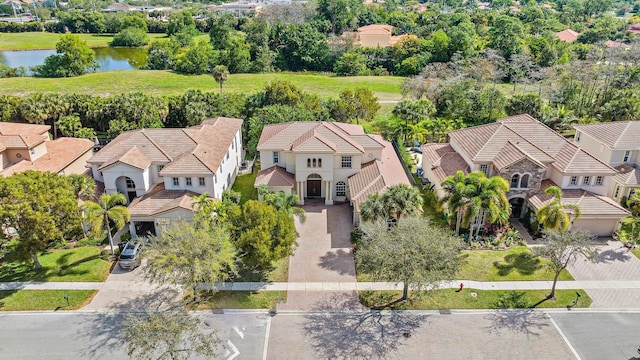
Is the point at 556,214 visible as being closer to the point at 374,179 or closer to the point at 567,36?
the point at 374,179

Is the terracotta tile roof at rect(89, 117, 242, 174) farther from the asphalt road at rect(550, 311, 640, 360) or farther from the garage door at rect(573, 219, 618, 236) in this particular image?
the garage door at rect(573, 219, 618, 236)

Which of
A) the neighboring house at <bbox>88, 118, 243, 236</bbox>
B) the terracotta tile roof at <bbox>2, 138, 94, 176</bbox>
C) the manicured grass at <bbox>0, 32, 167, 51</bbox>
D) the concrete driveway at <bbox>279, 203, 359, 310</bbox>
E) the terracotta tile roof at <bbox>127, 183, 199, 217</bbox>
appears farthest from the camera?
the manicured grass at <bbox>0, 32, 167, 51</bbox>

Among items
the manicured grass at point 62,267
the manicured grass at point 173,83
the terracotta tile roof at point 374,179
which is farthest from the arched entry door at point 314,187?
the manicured grass at point 173,83

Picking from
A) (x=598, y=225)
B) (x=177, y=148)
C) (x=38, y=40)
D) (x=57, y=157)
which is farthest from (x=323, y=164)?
(x=38, y=40)

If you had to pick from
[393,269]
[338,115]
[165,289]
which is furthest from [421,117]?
[165,289]

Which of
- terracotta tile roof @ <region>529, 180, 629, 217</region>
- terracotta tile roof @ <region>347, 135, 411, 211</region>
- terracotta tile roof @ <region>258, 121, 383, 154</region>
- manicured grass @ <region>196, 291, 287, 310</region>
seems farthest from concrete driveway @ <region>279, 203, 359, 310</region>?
terracotta tile roof @ <region>529, 180, 629, 217</region>

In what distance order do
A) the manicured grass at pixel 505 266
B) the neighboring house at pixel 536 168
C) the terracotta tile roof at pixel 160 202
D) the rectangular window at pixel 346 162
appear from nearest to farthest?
the manicured grass at pixel 505 266 → the terracotta tile roof at pixel 160 202 → the neighboring house at pixel 536 168 → the rectangular window at pixel 346 162

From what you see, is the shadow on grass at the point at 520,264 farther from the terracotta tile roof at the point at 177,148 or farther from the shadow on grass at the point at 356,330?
the terracotta tile roof at the point at 177,148
